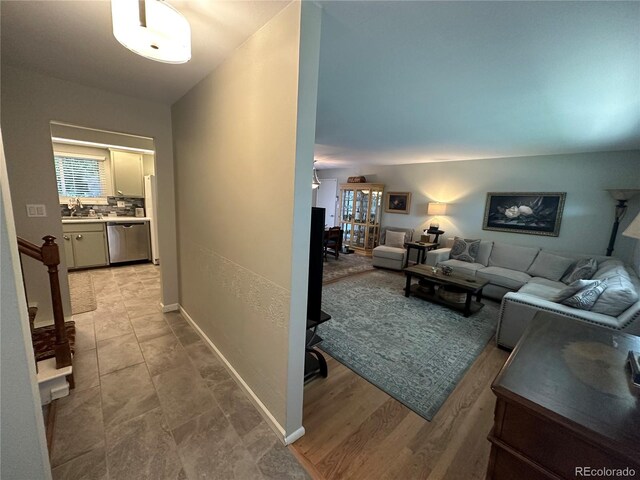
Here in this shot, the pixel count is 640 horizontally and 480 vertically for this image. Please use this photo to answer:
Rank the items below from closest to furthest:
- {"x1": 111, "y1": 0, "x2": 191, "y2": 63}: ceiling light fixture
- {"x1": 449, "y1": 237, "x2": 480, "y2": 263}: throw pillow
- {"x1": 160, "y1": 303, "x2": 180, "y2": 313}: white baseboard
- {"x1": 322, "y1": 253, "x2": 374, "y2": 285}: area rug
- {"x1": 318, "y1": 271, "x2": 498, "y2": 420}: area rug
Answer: {"x1": 111, "y1": 0, "x2": 191, "y2": 63}: ceiling light fixture < {"x1": 318, "y1": 271, "x2": 498, "y2": 420}: area rug < {"x1": 160, "y1": 303, "x2": 180, "y2": 313}: white baseboard < {"x1": 449, "y1": 237, "x2": 480, "y2": 263}: throw pillow < {"x1": 322, "y1": 253, "x2": 374, "y2": 285}: area rug

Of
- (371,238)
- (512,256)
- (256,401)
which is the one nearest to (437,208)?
(512,256)

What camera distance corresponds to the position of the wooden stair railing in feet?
5.39

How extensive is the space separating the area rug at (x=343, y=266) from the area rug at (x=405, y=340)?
2.24ft

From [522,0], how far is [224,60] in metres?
1.71

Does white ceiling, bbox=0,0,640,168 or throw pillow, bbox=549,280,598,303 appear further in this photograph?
throw pillow, bbox=549,280,598,303

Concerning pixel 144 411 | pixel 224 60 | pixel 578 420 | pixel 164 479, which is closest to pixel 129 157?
pixel 224 60

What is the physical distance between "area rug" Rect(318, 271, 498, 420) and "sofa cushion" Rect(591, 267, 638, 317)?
0.99 m

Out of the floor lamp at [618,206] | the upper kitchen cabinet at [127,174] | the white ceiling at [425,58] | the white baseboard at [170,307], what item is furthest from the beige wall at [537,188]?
the upper kitchen cabinet at [127,174]

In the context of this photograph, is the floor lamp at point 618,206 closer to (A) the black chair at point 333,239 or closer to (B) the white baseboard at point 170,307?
(A) the black chair at point 333,239

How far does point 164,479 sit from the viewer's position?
4.20ft

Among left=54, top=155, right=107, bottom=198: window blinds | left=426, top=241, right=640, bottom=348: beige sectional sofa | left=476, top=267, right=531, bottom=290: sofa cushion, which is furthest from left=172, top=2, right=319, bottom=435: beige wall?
left=476, top=267, right=531, bottom=290: sofa cushion

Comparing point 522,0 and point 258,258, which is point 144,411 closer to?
point 258,258

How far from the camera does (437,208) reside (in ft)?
17.3

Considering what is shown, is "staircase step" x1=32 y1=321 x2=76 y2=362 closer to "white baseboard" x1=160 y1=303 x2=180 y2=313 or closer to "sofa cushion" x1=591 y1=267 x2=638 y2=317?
"white baseboard" x1=160 y1=303 x2=180 y2=313
